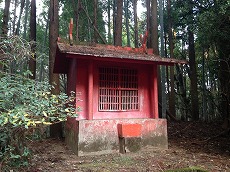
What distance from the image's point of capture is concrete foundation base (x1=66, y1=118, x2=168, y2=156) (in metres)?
6.11

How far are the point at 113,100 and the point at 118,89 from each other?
14.4 inches

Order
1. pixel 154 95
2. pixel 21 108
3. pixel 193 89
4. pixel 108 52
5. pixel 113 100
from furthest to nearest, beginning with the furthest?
pixel 193 89, pixel 154 95, pixel 113 100, pixel 108 52, pixel 21 108

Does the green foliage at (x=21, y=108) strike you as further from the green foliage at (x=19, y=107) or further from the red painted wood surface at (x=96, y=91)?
the red painted wood surface at (x=96, y=91)

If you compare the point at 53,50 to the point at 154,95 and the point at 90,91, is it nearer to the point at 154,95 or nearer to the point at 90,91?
the point at 90,91

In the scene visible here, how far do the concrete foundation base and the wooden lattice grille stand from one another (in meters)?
0.63

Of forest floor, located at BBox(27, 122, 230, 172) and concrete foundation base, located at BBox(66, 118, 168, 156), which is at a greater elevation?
concrete foundation base, located at BBox(66, 118, 168, 156)

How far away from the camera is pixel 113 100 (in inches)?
277

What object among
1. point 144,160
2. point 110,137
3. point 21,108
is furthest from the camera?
point 110,137

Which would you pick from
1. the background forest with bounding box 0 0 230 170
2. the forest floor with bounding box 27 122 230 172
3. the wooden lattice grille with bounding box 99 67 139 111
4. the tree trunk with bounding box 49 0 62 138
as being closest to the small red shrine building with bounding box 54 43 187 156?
the wooden lattice grille with bounding box 99 67 139 111

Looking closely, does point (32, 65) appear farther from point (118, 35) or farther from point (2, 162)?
point (2, 162)

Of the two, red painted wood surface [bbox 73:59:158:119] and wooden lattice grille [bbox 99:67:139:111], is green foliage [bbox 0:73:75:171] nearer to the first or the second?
red painted wood surface [bbox 73:59:158:119]

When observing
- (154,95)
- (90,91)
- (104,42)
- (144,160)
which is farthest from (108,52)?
(104,42)

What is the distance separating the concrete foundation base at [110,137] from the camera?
6.11 meters

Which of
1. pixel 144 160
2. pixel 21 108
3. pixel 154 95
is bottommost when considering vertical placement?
pixel 144 160
